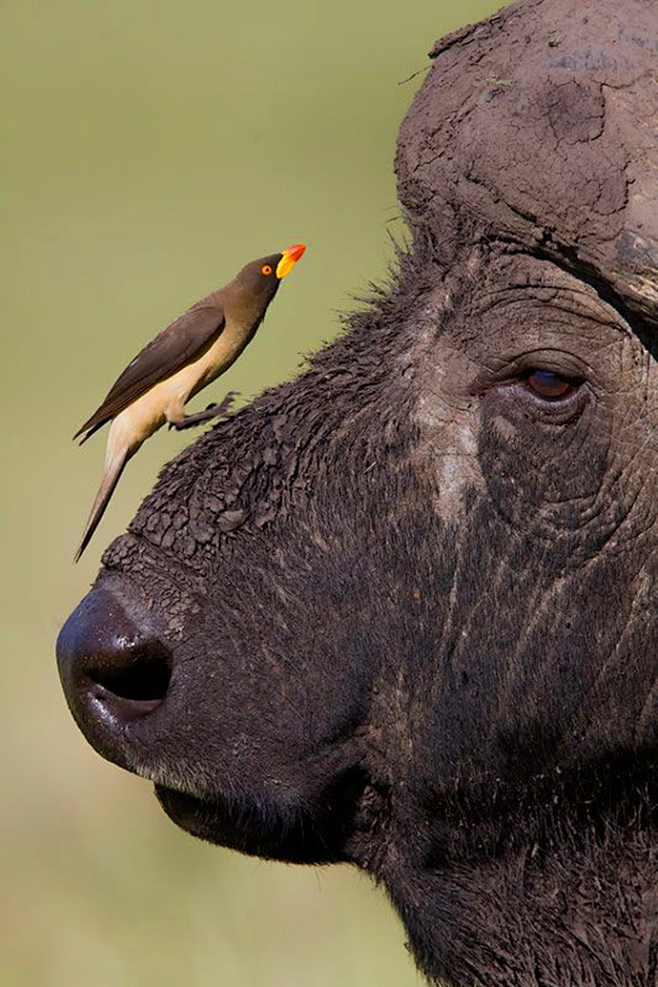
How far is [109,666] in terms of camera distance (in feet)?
15.9

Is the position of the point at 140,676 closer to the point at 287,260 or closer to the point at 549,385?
the point at 549,385

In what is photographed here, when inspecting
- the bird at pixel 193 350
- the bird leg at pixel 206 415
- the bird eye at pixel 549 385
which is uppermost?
the bird at pixel 193 350

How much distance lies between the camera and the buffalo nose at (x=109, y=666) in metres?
4.83

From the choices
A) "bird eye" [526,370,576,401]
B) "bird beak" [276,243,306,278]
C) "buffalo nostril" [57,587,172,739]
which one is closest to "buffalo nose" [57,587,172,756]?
"buffalo nostril" [57,587,172,739]

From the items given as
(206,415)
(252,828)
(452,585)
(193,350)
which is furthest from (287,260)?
(252,828)

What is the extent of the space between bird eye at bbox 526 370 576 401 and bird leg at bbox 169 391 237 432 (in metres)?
0.98

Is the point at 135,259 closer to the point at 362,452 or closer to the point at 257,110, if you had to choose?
the point at 257,110

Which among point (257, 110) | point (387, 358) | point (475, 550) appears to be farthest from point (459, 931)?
point (257, 110)

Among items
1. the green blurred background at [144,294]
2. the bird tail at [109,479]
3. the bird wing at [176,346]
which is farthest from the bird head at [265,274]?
the bird tail at [109,479]

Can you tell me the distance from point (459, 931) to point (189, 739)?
0.83 meters

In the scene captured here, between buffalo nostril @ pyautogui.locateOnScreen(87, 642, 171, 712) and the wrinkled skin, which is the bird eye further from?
buffalo nostril @ pyautogui.locateOnScreen(87, 642, 171, 712)

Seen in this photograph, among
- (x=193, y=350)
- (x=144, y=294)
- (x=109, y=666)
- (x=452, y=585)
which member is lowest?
(x=452, y=585)

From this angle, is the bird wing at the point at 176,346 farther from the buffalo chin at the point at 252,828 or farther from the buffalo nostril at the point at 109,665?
the buffalo chin at the point at 252,828

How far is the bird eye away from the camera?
462 centimetres
